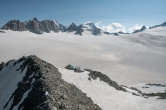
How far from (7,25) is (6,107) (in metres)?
205

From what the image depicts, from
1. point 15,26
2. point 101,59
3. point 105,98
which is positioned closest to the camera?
point 105,98

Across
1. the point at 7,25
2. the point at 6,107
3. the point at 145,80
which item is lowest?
the point at 145,80

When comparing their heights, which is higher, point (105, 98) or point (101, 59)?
point (105, 98)

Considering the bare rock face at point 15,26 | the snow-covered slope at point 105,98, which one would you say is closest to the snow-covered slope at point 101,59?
the snow-covered slope at point 105,98

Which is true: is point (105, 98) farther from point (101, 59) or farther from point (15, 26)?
point (15, 26)

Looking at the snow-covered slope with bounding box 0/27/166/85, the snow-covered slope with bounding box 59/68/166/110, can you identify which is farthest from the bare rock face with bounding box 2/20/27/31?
the snow-covered slope with bounding box 59/68/166/110

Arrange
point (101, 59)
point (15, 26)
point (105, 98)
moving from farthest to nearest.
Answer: point (15, 26)
point (101, 59)
point (105, 98)

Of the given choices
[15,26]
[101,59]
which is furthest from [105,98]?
[15,26]

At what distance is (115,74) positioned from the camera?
165ft

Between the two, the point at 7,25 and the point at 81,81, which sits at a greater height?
the point at 7,25

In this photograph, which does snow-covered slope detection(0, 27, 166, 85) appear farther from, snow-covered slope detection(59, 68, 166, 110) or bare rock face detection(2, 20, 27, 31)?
bare rock face detection(2, 20, 27, 31)

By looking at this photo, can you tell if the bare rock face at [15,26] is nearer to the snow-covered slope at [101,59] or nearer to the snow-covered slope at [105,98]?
the snow-covered slope at [101,59]

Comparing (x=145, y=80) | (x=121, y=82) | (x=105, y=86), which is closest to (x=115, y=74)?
(x=121, y=82)

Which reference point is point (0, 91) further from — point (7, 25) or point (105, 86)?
point (7, 25)
